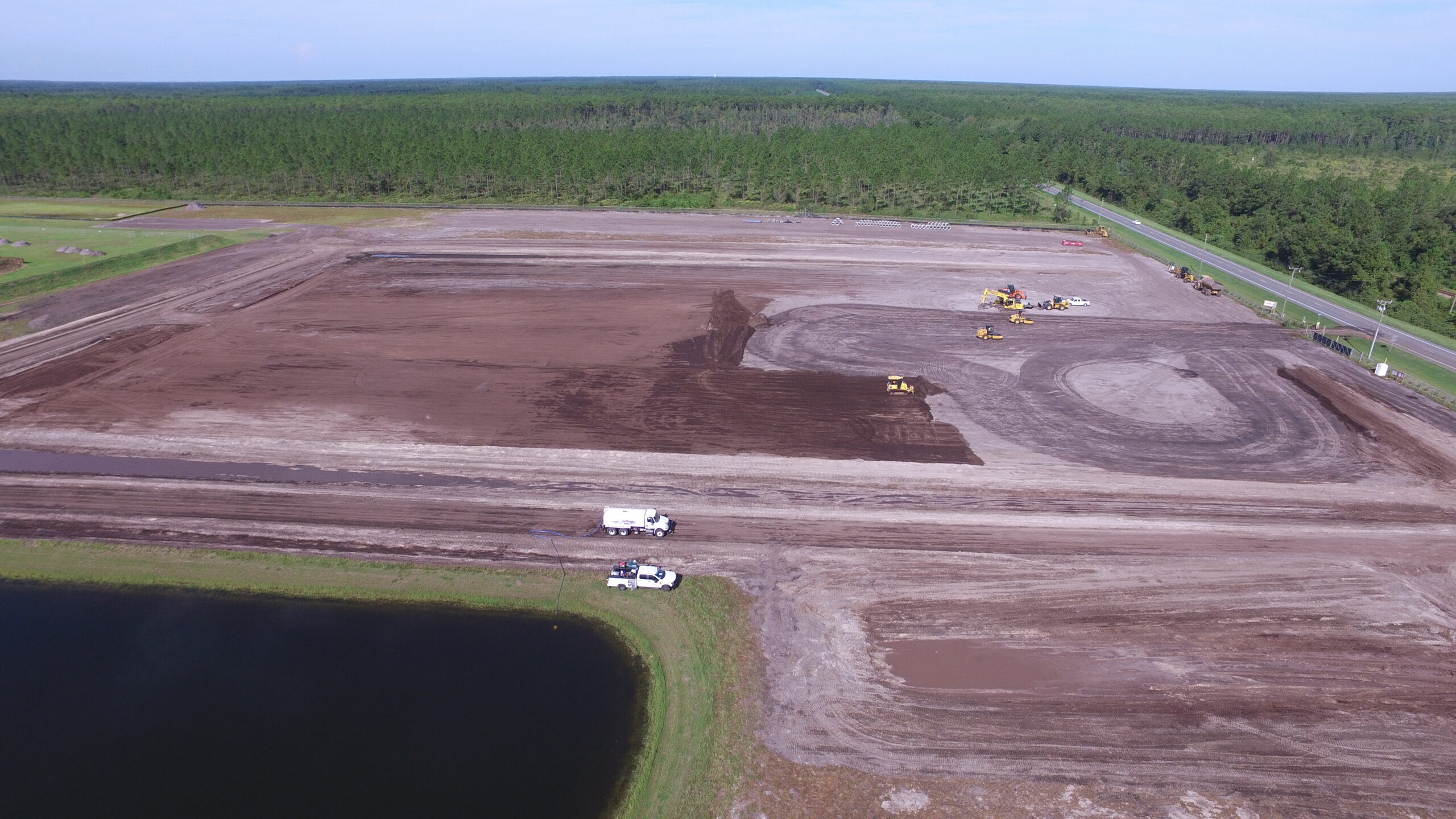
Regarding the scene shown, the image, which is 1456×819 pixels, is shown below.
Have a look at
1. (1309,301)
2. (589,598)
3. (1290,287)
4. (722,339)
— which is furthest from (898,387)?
(1290,287)

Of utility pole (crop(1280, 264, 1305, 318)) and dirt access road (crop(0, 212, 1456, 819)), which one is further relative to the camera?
utility pole (crop(1280, 264, 1305, 318))

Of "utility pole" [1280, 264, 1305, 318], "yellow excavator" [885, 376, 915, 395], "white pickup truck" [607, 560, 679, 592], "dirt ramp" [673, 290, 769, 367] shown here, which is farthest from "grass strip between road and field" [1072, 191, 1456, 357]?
"white pickup truck" [607, 560, 679, 592]

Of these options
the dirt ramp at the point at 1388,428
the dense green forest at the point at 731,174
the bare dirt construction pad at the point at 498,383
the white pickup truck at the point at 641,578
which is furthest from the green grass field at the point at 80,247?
the dirt ramp at the point at 1388,428

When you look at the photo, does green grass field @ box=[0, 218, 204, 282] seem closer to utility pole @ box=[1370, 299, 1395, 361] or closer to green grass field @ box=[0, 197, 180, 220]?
green grass field @ box=[0, 197, 180, 220]

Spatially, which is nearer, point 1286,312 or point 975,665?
point 975,665

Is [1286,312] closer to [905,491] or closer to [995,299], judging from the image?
[995,299]

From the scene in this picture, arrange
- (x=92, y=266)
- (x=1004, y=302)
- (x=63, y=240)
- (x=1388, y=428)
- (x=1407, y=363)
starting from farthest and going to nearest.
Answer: (x=63, y=240) → (x=92, y=266) → (x=1004, y=302) → (x=1407, y=363) → (x=1388, y=428)
